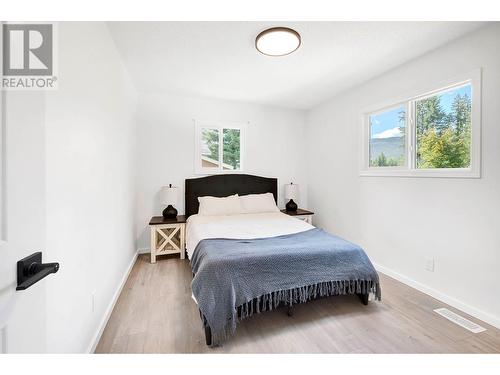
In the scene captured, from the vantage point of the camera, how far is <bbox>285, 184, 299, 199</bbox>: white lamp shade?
396cm

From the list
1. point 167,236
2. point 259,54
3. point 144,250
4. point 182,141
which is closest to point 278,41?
point 259,54

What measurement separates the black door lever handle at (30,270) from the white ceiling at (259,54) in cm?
192

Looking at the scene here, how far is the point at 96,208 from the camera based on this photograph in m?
1.65

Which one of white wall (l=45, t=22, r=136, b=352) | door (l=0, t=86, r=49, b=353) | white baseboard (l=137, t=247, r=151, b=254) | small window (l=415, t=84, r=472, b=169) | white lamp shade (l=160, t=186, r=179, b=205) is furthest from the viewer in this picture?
A: white baseboard (l=137, t=247, r=151, b=254)

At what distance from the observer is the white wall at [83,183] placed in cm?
107

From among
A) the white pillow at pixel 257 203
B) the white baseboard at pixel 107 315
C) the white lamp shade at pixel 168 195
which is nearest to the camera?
the white baseboard at pixel 107 315

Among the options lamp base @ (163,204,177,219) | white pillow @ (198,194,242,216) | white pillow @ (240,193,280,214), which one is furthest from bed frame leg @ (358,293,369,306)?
lamp base @ (163,204,177,219)

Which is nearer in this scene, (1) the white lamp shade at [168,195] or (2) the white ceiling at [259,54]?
(2) the white ceiling at [259,54]

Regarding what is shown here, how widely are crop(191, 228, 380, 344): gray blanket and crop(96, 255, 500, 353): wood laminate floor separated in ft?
0.58

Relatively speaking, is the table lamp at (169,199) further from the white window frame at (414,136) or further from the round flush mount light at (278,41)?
the white window frame at (414,136)

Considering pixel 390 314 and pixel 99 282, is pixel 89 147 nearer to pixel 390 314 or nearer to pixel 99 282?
pixel 99 282

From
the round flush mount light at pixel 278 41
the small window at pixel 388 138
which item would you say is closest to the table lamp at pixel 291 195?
the small window at pixel 388 138

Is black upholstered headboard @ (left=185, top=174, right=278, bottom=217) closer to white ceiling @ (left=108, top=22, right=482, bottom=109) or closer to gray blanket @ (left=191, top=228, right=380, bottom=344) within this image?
white ceiling @ (left=108, top=22, right=482, bottom=109)
